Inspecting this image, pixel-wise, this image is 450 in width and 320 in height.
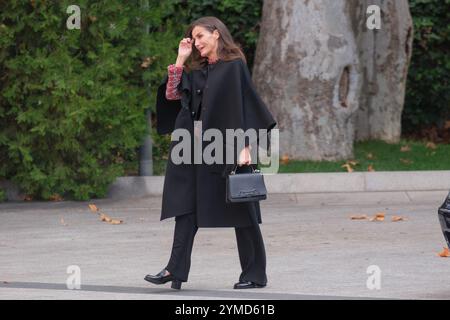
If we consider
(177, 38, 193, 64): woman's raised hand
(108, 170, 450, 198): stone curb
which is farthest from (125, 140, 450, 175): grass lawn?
(177, 38, 193, 64): woman's raised hand

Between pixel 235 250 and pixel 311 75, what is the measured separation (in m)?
6.04

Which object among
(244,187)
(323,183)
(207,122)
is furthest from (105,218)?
(244,187)

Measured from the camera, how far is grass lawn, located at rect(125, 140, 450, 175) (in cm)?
1605

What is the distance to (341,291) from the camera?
9031 mm

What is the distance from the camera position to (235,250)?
37.0 ft

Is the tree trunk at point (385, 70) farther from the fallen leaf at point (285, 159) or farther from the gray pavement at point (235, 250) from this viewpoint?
the gray pavement at point (235, 250)

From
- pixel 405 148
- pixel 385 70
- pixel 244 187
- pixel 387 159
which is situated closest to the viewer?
pixel 244 187

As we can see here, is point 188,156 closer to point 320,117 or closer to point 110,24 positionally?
point 110,24

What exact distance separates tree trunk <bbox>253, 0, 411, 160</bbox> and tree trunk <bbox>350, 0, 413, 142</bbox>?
2.01 meters

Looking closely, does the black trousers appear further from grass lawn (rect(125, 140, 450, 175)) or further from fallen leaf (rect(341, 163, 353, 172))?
fallen leaf (rect(341, 163, 353, 172))

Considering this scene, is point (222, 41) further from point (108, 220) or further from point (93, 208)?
point (93, 208)

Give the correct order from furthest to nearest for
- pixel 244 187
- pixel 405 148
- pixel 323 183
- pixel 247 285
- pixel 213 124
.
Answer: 1. pixel 405 148
2. pixel 323 183
3. pixel 247 285
4. pixel 213 124
5. pixel 244 187

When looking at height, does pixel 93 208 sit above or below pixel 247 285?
below
